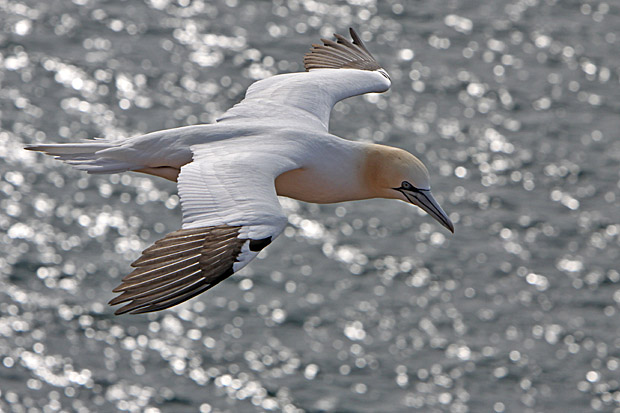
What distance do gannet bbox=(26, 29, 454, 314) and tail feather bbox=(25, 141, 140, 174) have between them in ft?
0.04

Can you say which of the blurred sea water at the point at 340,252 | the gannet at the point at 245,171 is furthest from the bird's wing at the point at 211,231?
the blurred sea water at the point at 340,252

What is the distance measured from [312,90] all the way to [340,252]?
25814mm

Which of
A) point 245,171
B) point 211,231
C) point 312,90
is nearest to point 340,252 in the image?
point 312,90

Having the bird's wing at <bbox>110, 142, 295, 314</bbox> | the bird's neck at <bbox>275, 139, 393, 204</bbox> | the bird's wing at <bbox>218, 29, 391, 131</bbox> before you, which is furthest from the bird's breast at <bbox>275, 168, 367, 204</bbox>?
the bird's wing at <bbox>218, 29, 391, 131</bbox>

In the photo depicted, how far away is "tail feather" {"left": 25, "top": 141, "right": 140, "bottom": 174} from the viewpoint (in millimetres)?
11891

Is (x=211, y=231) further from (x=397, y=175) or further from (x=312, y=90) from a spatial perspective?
(x=312, y=90)

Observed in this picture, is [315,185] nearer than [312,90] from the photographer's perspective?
Yes

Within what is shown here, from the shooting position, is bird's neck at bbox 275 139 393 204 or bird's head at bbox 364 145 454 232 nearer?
bird's neck at bbox 275 139 393 204

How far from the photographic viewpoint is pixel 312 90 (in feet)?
45.1

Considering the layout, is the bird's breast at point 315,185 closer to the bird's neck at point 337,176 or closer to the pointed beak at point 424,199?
the bird's neck at point 337,176

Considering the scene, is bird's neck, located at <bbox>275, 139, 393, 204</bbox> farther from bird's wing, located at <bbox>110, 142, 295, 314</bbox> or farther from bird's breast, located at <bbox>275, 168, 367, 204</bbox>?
bird's wing, located at <bbox>110, 142, 295, 314</bbox>

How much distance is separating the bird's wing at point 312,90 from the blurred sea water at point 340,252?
22170 millimetres

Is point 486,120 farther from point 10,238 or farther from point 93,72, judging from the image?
point 10,238

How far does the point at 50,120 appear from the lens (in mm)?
41344
